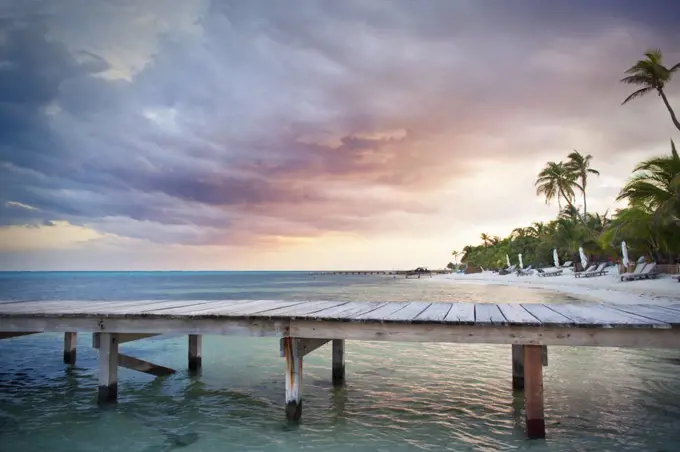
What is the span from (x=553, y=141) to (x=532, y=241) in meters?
47.7

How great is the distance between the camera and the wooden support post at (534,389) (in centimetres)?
496

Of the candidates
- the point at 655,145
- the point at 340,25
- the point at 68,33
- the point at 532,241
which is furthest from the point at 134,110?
the point at 532,241

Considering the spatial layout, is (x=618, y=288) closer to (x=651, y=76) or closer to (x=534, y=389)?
(x=651, y=76)

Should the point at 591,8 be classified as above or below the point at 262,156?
above

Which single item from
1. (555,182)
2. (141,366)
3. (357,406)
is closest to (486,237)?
(555,182)

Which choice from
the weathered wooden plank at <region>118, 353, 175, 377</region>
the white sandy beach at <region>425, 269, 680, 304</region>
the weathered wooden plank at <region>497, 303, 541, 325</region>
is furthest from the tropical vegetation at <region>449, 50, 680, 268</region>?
the weathered wooden plank at <region>118, 353, 175, 377</region>

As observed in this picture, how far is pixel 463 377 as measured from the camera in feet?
27.4

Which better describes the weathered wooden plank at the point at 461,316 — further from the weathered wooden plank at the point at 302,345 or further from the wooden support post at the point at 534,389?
the weathered wooden plank at the point at 302,345

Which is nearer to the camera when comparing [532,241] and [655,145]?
[655,145]

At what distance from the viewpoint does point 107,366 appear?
6.50m

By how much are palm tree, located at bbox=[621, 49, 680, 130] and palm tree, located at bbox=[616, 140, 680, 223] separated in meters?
4.55

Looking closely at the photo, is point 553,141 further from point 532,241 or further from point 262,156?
point 532,241

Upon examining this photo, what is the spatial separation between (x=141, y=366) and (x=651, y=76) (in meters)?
31.6

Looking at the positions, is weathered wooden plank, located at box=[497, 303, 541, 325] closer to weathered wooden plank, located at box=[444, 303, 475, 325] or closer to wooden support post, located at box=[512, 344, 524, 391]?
weathered wooden plank, located at box=[444, 303, 475, 325]
